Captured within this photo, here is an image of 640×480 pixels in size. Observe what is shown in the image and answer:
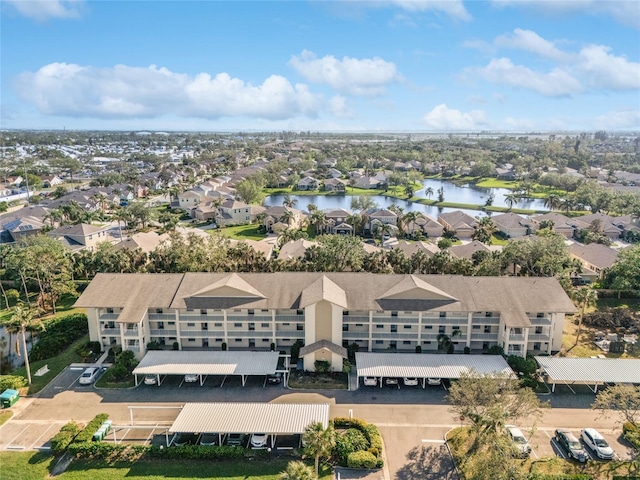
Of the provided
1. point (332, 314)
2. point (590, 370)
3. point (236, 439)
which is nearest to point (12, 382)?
point (236, 439)

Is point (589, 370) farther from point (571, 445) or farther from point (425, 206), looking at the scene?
point (425, 206)

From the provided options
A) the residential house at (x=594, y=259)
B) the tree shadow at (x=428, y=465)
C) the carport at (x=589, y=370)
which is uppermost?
the residential house at (x=594, y=259)

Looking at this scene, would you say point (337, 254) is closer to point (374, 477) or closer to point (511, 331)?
point (511, 331)

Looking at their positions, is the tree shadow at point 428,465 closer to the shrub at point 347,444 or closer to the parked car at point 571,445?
the shrub at point 347,444

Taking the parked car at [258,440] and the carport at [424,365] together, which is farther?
the carport at [424,365]

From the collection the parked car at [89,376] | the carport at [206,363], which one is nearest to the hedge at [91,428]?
the carport at [206,363]

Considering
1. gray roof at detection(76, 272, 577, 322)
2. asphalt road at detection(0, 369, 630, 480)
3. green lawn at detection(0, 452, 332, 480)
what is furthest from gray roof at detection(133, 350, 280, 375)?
green lawn at detection(0, 452, 332, 480)

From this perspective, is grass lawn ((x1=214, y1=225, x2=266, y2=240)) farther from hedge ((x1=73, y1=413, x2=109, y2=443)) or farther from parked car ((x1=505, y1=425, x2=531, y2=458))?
parked car ((x1=505, y1=425, x2=531, y2=458))

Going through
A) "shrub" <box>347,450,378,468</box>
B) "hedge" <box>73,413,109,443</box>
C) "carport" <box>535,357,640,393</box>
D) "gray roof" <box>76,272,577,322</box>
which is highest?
"gray roof" <box>76,272,577,322</box>
